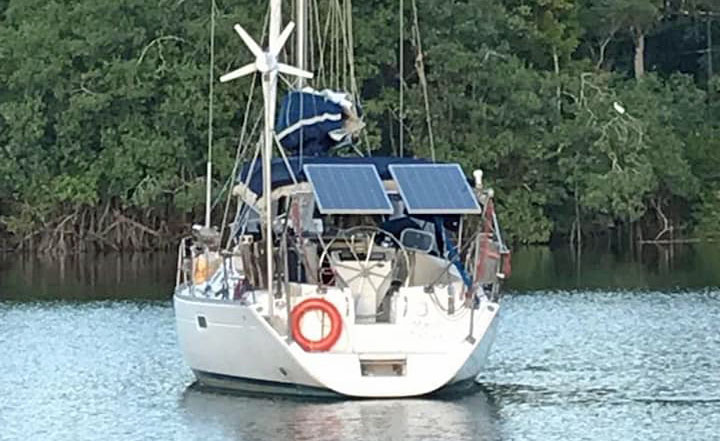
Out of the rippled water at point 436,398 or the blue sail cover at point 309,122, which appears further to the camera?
the blue sail cover at point 309,122

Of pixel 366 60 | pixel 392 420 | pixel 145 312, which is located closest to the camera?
pixel 392 420

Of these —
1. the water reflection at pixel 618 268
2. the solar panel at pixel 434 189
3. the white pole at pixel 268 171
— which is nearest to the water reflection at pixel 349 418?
the white pole at pixel 268 171

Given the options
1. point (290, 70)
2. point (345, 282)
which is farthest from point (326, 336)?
point (290, 70)

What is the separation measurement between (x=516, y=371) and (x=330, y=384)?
5.09 meters

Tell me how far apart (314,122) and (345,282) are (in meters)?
3.98

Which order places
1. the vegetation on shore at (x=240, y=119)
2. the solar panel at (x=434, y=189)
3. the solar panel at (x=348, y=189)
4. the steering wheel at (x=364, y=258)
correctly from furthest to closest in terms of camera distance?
the vegetation on shore at (x=240, y=119), the steering wheel at (x=364, y=258), the solar panel at (x=434, y=189), the solar panel at (x=348, y=189)

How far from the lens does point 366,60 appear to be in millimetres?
60312

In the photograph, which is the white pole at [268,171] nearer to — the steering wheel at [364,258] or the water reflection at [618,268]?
the steering wheel at [364,258]

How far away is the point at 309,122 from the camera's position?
104 feet

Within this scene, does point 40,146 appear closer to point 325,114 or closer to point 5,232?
point 5,232

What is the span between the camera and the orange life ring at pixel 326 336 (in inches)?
1066

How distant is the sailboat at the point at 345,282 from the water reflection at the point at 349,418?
0.24 metres

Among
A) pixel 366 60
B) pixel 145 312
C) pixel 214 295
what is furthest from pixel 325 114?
pixel 366 60

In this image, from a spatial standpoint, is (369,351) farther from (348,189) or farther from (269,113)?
(269,113)
